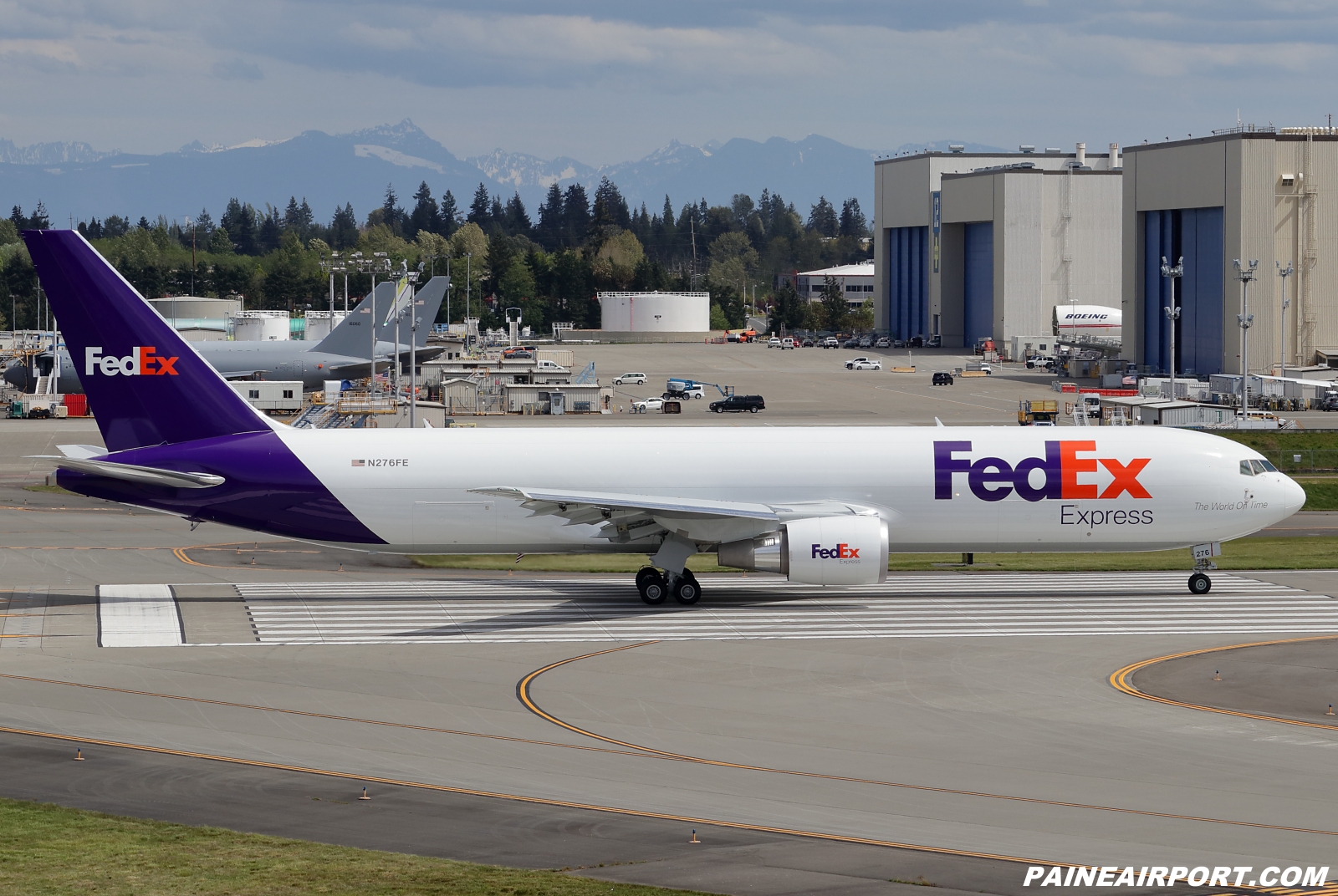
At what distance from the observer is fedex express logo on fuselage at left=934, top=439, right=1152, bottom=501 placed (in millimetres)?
40688

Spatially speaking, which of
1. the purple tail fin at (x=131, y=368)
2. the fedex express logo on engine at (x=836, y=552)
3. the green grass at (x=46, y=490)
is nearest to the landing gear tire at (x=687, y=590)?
the fedex express logo on engine at (x=836, y=552)

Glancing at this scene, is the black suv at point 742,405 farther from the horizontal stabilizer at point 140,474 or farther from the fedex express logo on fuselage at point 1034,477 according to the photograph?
the horizontal stabilizer at point 140,474

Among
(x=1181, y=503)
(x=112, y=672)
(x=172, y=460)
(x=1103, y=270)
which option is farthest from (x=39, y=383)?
(x=1103, y=270)

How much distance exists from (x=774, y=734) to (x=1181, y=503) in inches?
788

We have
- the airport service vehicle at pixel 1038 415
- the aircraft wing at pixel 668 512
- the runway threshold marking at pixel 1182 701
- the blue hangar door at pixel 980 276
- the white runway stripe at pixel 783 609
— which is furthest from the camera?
the blue hangar door at pixel 980 276

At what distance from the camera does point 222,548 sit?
2092 inches

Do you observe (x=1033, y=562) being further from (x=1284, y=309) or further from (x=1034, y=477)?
(x=1284, y=309)

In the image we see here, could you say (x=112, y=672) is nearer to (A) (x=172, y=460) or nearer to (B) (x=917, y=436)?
(A) (x=172, y=460)

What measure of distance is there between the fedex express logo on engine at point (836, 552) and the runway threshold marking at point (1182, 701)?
27.4 ft

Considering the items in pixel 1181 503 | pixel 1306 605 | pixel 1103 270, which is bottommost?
pixel 1306 605

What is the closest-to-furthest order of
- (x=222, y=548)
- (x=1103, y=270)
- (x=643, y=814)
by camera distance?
(x=643, y=814), (x=222, y=548), (x=1103, y=270)

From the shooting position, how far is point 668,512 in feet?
125

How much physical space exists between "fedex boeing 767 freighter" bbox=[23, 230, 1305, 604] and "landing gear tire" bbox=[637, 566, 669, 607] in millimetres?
62

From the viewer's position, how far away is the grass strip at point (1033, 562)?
1912 inches
